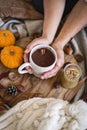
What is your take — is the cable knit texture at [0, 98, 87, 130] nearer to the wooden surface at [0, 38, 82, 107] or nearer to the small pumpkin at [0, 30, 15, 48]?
the wooden surface at [0, 38, 82, 107]

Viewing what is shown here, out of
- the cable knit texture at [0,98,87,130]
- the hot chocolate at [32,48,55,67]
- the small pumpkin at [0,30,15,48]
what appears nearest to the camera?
the cable knit texture at [0,98,87,130]

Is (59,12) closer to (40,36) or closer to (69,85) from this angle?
(40,36)

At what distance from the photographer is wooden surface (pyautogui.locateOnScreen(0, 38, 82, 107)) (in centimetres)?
101

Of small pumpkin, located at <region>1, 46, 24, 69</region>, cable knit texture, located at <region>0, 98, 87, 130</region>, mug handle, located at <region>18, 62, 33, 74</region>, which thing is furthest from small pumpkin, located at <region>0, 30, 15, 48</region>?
cable knit texture, located at <region>0, 98, 87, 130</region>

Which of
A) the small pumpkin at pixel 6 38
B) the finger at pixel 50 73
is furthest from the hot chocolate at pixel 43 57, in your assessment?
the small pumpkin at pixel 6 38

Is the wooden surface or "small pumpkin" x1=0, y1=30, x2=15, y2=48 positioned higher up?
"small pumpkin" x1=0, y1=30, x2=15, y2=48

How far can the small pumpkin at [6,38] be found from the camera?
1.08 m

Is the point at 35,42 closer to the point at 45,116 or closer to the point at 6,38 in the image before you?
the point at 6,38

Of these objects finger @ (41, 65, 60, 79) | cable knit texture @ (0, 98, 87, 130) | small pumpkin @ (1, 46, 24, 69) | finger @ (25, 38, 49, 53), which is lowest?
cable knit texture @ (0, 98, 87, 130)

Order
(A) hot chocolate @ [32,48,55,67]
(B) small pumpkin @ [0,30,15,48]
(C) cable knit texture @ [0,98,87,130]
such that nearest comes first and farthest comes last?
1. (C) cable knit texture @ [0,98,87,130]
2. (A) hot chocolate @ [32,48,55,67]
3. (B) small pumpkin @ [0,30,15,48]

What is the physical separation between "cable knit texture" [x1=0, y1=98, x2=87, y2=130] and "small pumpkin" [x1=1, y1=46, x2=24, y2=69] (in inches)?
6.3

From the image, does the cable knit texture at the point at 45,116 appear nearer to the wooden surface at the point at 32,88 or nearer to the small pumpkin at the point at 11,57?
the wooden surface at the point at 32,88

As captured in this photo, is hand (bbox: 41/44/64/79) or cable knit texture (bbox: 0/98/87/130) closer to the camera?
cable knit texture (bbox: 0/98/87/130)

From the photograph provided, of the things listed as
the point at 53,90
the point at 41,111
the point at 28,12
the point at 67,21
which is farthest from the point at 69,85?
the point at 28,12
